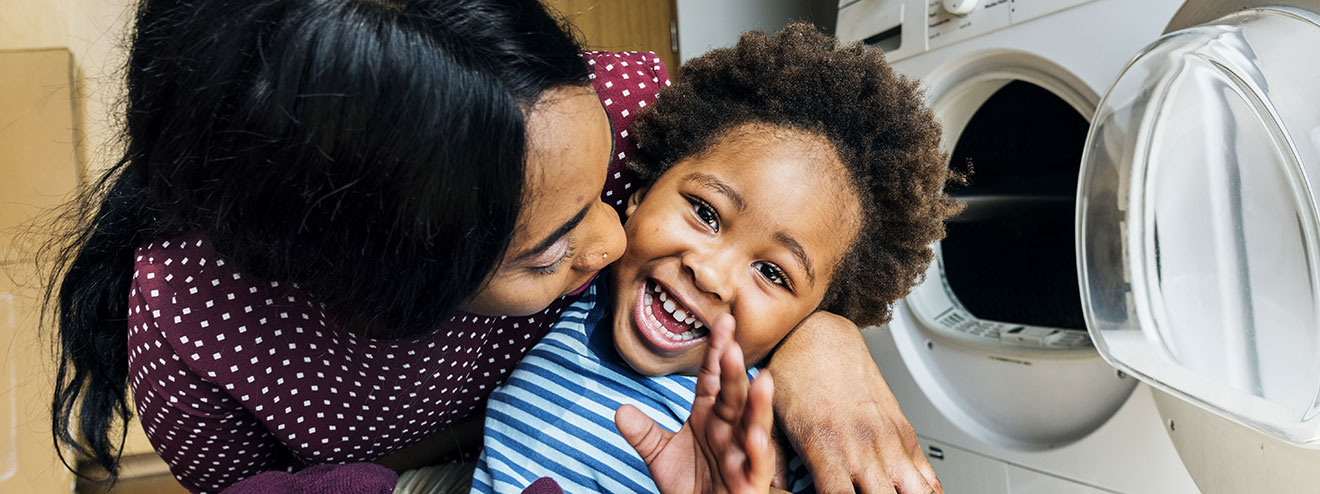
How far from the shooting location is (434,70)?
18.0 inches

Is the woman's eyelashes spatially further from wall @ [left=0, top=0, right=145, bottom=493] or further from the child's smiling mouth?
wall @ [left=0, top=0, right=145, bottom=493]

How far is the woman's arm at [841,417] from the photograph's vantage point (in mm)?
699

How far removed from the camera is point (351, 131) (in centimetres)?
46

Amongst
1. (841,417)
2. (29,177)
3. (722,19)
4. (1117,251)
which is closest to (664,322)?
(841,417)

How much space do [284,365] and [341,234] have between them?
296mm

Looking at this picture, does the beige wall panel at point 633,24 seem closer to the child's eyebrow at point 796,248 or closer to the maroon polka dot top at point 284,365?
the maroon polka dot top at point 284,365

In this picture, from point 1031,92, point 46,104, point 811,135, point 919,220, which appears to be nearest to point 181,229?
point 811,135

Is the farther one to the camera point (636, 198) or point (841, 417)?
point (636, 198)

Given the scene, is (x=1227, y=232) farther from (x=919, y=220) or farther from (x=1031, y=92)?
(x=1031, y=92)

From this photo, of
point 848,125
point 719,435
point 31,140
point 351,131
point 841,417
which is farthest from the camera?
point 31,140

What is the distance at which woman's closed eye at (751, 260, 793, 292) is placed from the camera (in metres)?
0.76

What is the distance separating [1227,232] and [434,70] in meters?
0.69

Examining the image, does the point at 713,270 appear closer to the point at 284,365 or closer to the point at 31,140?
the point at 284,365

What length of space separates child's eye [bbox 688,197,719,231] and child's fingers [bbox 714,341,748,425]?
228mm
